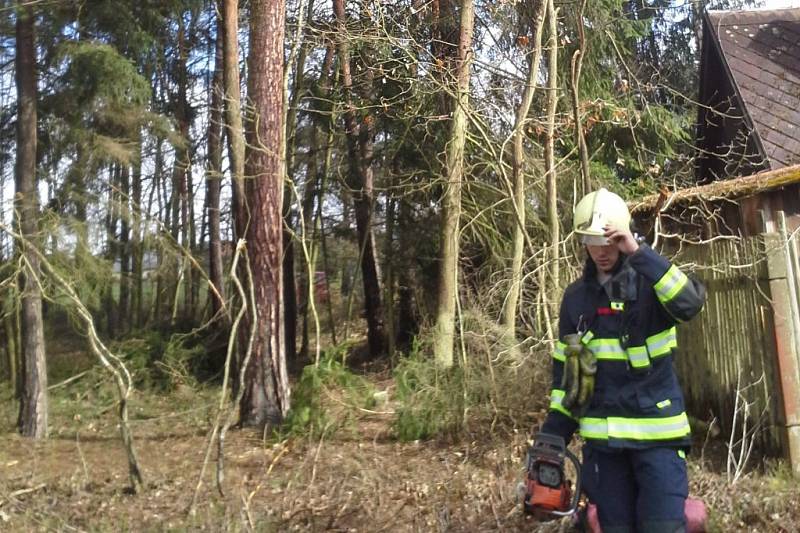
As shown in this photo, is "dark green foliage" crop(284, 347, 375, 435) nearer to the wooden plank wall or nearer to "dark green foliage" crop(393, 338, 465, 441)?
"dark green foliage" crop(393, 338, 465, 441)

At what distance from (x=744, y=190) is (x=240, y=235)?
18.2 ft

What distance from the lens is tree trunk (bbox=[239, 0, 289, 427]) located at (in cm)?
905

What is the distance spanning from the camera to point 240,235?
31.1ft

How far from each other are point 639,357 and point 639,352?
0.02 meters

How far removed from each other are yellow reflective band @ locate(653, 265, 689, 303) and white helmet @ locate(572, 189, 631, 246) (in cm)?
26

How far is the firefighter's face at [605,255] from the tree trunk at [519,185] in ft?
14.5

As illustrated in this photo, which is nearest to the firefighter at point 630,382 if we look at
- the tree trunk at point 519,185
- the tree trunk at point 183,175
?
the tree trunk at point 519,185

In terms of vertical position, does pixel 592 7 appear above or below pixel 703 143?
above

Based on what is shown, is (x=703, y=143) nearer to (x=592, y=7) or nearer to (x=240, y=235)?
(x=592, y=7)

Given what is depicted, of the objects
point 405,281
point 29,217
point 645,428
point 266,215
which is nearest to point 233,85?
point 266,215

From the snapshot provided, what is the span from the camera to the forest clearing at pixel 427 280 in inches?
132

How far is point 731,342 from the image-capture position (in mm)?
5855

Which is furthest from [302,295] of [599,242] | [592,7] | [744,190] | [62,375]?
[599,242]

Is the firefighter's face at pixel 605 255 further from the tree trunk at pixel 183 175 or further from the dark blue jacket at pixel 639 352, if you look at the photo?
the tree trunk at pixel 183 175
